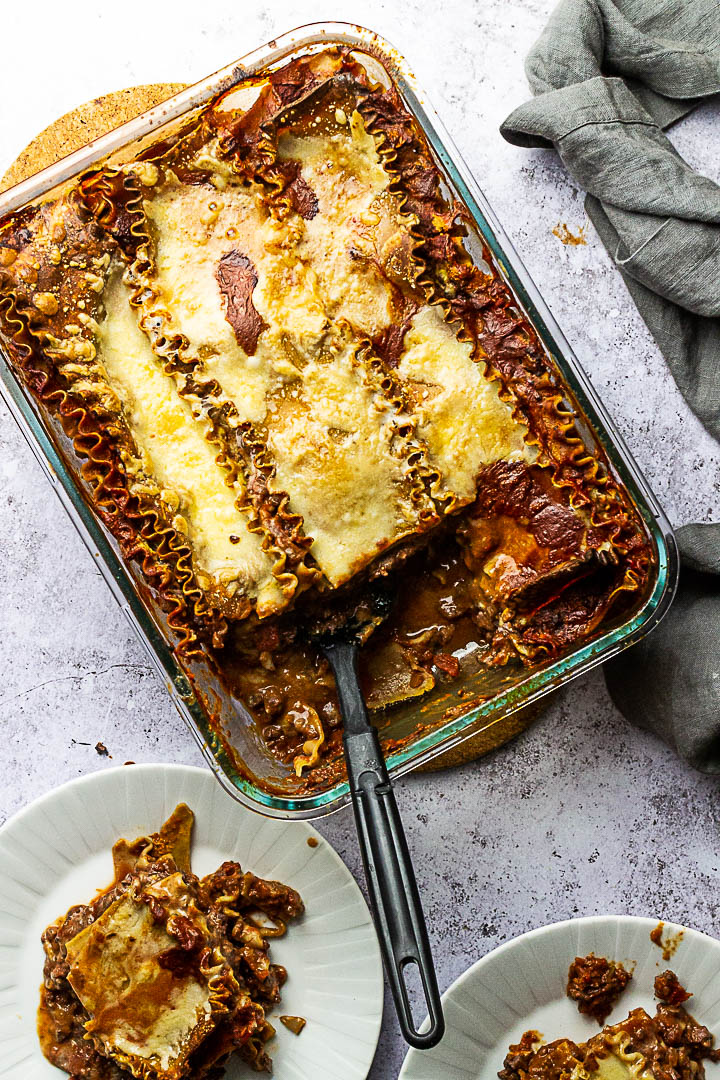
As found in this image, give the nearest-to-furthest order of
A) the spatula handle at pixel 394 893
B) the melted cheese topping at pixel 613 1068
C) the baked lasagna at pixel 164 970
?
the spatula handle at pixel 394 893, the baked lasagna at pixel 164 970, the melted cheese topping at pixel 613 1068

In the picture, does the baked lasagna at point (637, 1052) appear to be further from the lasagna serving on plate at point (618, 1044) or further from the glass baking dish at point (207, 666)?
the glass baking dish at point (207, 666)

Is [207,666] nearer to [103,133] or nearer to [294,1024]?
[294,1024]

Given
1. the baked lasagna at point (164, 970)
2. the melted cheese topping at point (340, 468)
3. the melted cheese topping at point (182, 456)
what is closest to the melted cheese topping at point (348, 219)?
the melted cheese topping at point (340, 468)

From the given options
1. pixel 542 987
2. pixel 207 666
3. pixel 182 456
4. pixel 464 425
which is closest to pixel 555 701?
pixel 542 987

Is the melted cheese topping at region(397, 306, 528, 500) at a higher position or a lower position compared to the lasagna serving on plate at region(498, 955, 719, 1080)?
higher

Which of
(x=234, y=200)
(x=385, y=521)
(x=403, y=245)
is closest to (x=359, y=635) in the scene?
(x=385, y=521)

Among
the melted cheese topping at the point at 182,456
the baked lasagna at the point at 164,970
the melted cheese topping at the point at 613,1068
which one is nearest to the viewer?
the melted cheese topping at the point at 182,456

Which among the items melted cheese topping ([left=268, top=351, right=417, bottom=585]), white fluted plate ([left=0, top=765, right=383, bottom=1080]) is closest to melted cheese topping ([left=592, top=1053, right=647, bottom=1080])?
white fluted plate ([left=0, top=765, right=383, bottom=1080])

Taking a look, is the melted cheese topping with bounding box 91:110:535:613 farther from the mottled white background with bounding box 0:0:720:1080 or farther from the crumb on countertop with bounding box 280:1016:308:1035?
the crumb on countertop with bounding box 280:1016:308:1035
